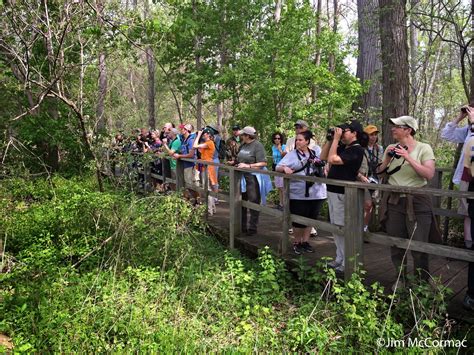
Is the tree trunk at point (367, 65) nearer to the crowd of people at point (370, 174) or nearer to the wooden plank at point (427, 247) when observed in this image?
the crowd of people at point (370, 174)

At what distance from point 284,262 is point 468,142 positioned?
243cm

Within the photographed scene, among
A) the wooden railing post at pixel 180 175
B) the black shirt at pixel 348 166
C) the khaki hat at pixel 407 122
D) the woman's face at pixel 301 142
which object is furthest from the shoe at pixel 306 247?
the wooden railing post at pixel 180 175

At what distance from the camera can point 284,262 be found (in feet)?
15.9


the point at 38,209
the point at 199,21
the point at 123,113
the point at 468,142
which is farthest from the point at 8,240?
the point at 123,113

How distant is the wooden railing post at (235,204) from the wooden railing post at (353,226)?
218 centimetres

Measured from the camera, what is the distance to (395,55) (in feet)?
22.4

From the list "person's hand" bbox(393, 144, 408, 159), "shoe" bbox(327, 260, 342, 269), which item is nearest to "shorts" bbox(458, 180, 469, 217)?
"person's hand" bbox(393, 144, 408, 159)

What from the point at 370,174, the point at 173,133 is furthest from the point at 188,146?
the point at 370,174

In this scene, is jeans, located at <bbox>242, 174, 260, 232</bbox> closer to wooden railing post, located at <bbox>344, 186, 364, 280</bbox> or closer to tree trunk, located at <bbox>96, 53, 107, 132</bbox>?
wooden railing post, located at <bbox>344, 186, 364, 280</bbox>

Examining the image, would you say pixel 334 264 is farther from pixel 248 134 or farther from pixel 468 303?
pixel 248 134

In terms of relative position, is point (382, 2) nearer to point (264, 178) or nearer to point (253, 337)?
point (264, 178)

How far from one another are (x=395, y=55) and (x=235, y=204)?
3900 mm

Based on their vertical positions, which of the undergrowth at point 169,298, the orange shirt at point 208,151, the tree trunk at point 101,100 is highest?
the tree trunk at point 101,100

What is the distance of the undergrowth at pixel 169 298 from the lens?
3420 millimetres
